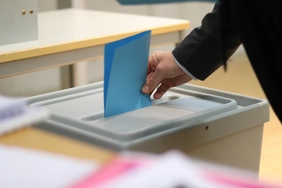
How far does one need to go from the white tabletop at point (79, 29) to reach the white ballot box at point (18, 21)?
0.09 feet

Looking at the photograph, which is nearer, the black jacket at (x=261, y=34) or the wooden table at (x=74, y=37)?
the black jacket at (x=261, y=34)

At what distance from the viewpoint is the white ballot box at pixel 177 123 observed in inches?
29.3

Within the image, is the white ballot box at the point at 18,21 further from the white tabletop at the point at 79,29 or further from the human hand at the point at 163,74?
the human hand at the point at 163,74

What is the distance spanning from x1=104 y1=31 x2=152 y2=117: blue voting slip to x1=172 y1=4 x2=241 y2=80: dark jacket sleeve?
9 cm

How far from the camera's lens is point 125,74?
85 centimetres

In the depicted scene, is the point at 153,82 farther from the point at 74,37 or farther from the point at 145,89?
the point at 74,37

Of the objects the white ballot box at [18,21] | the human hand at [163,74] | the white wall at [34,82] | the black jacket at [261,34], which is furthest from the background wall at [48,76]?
the black jacket at [261,34]

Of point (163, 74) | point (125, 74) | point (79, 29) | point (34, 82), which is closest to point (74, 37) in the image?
point (79, 29)

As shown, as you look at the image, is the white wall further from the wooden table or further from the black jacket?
the black jacket

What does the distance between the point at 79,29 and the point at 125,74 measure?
86 cm

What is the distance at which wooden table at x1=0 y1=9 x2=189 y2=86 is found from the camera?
55.0 inches

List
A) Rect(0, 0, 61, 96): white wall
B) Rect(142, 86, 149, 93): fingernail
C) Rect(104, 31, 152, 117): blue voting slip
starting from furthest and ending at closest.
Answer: Rect(0, 0, 61, 96): white wall, Rect(142, 86, 149, 93): fingernail, Rect(104, 31, 152, 117): blue voting slip

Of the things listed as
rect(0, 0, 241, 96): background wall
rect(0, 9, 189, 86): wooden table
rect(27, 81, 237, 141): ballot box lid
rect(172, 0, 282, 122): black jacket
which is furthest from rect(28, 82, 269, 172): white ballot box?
rect(0, 0, 241, 96): background wall

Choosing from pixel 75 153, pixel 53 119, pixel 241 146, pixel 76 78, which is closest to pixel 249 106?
pixel 241 146
